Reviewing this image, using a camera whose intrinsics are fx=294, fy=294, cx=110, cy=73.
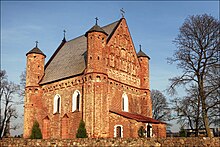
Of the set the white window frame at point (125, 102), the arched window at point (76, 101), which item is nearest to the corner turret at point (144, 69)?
the white window frame at point (125, 102)

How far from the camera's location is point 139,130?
28609mm

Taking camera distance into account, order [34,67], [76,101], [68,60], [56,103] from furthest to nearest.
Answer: [68,60] < [34,67] < [56,103] < [76,101]

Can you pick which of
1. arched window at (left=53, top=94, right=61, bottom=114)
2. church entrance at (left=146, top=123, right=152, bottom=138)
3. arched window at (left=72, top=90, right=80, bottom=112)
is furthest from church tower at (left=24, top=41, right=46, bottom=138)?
church entrance at (left=146, top=123, right=152, bottom=138)

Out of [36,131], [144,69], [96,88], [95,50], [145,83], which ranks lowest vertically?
[36,131]

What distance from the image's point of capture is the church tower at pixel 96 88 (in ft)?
94.6

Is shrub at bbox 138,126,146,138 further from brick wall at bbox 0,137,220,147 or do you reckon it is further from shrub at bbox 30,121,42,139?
shrub at bbox 30,121,42,139

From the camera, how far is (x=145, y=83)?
3788 cm

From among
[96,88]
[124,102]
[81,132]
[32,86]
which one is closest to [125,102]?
[124,102]

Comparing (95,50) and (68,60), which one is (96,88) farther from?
(68,60)

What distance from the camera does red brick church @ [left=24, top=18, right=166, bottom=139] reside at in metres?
29.7

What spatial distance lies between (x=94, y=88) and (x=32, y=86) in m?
10.8

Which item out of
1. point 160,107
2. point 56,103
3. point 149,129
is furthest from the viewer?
point 160,107

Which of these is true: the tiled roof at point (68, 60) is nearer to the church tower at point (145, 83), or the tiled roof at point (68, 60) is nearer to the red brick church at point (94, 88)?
the red brick church at point (94, 88)

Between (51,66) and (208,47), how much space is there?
839 inches
